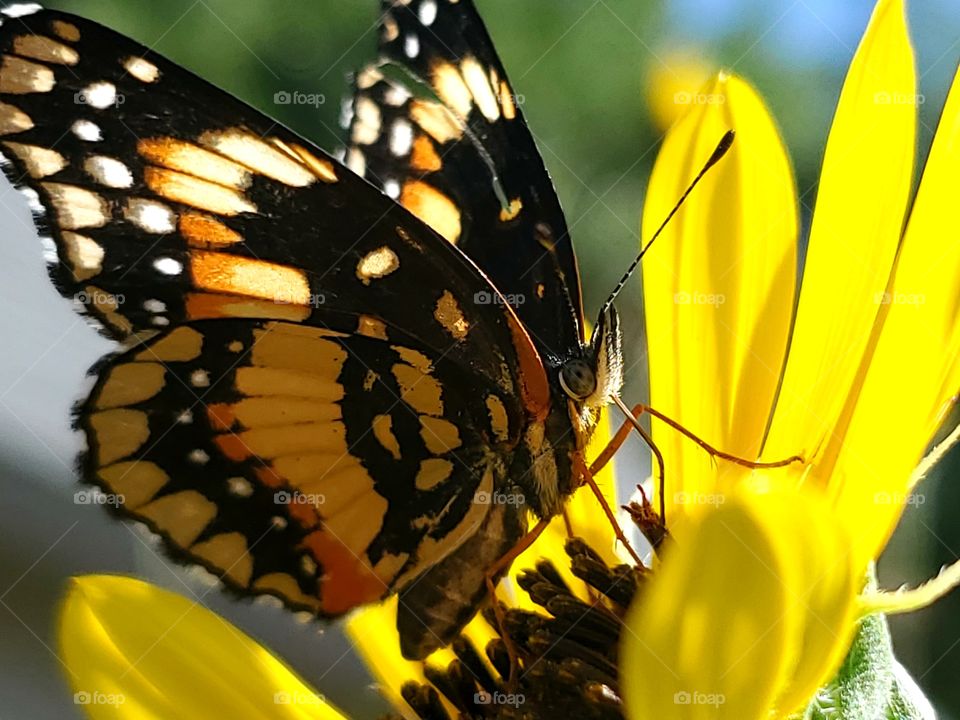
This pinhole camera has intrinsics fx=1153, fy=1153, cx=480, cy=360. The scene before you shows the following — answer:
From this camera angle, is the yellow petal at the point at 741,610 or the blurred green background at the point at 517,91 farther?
the blurred green background at the point at 517,91

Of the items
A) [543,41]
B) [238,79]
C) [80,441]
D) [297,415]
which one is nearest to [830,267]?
[297,415]

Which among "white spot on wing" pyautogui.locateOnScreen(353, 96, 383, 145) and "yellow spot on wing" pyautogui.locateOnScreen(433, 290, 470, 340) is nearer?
"yellow spot on wing" pyautogui.locateOnScreen(433, 290, 470, 340)

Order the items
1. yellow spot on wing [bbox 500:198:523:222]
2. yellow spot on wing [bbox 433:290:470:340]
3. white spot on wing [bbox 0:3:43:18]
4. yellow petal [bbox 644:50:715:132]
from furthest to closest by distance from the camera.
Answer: yellow petal [bbox 644:50:715:132], yellow spot on wing [bbox 500:198:523:222], yellow spot on wing [bbox 433:290:470:340], white spot on wing [bbox 0:3:43:18]

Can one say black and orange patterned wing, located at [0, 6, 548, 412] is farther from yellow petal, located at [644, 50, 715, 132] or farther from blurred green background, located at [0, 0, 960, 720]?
yellow petal, located at [644, 50, 715, 132]

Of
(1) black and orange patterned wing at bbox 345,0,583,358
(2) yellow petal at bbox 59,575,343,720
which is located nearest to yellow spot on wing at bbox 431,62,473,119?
(1) black and orange patterned wing at bbox 345,0,583,358

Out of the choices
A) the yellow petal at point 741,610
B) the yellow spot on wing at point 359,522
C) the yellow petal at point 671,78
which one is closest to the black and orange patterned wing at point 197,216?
the yellow spot on wing at point 359,522

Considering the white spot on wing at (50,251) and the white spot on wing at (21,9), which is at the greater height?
the white spot on wing at (21,9)

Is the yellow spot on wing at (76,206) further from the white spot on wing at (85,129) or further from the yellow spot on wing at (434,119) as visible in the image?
the yellow spot on wing at (434,119)
